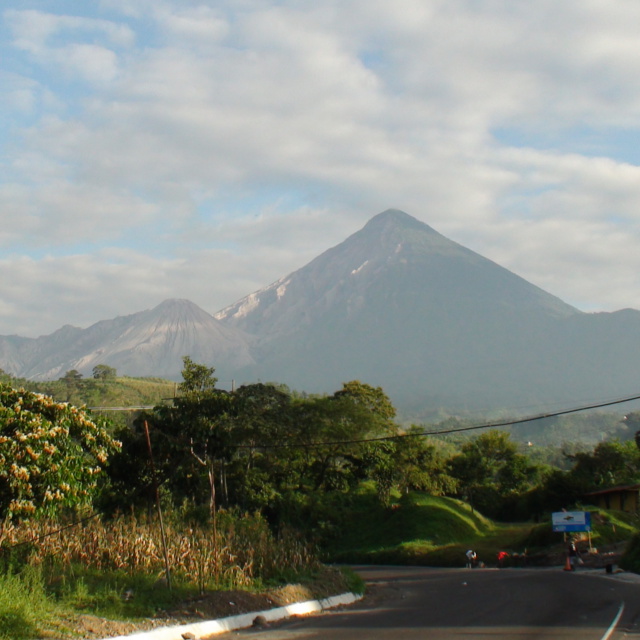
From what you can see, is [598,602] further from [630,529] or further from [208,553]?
[630,529]

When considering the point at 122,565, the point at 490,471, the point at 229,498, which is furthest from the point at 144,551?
the point at 490,471

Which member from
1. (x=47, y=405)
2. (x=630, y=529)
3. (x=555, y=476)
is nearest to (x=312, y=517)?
(x=630, y=529)

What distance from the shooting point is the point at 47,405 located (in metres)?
15.7

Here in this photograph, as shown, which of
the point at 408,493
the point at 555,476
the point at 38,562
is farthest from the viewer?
the point at 555,476

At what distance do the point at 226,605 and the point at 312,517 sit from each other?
36315 mm

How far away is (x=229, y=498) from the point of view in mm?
40469

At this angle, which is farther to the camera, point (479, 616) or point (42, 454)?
point (479, 616)

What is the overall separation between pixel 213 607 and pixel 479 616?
17.6ft

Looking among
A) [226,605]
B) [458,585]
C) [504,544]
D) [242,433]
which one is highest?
[242,433]

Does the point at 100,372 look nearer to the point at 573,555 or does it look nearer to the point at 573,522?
the point at 573,555

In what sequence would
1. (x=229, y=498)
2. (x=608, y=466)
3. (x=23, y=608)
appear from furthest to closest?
(x=608, y=466) → (x=229, y=498) → (x=23, y=608)

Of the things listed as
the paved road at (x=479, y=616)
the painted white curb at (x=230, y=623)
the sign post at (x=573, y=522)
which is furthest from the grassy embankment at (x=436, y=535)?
the painted white curb at (x=230, y=623)

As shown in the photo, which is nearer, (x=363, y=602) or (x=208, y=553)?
(x=208, y=553)

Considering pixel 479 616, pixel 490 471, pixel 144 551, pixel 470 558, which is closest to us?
pixel 479 616
